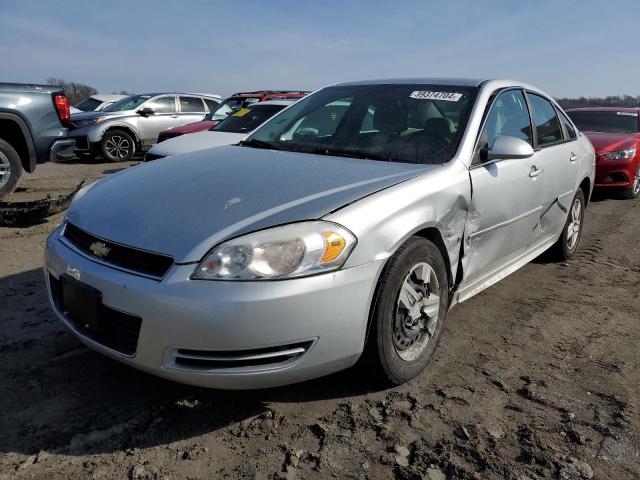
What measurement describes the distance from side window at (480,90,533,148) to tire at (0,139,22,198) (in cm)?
513

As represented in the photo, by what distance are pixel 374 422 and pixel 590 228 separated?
5131 millimetres

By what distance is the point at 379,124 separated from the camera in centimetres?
349

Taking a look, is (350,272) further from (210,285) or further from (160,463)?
(160,463)

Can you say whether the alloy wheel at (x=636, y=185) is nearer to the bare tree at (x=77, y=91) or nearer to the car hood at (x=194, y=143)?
the car hood at (x=194, y=143)

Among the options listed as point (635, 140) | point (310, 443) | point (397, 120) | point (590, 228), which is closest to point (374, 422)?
point (310, 443)

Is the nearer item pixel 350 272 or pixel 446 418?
pixel 350 272

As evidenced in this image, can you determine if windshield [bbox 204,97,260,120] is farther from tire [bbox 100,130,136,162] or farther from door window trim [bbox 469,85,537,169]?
door window trim [bbox 469,85,537,169]

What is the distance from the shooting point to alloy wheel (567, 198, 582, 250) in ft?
15.9

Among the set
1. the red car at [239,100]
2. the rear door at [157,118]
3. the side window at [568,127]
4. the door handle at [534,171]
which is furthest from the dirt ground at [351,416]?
the rear door at [157,118]

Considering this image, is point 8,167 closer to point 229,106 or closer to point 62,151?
point 62,151

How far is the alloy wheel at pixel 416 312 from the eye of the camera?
8.61 ft

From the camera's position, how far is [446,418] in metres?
2.47

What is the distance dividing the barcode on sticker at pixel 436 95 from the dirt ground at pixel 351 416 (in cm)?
141

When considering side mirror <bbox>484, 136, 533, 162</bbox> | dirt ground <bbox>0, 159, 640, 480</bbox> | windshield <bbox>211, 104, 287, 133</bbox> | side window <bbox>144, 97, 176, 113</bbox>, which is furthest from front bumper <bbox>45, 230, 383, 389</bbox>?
side window <bbox>144, 97, 176, 113</bbox>
